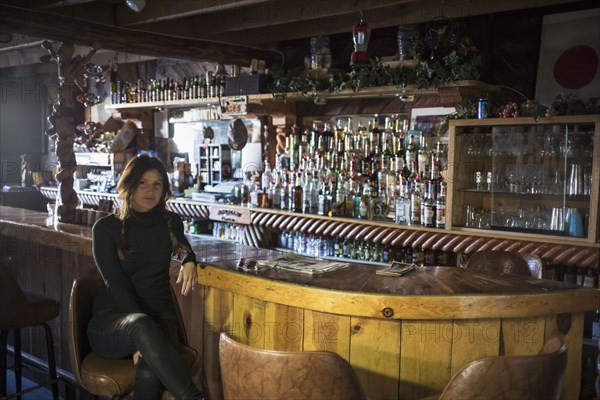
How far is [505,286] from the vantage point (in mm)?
2527

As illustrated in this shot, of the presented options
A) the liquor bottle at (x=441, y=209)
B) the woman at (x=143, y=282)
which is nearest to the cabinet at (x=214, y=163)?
the liquor bottle at (x=441, y=209)

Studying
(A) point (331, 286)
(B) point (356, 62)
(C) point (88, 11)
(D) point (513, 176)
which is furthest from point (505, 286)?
(C) point (88, 11)

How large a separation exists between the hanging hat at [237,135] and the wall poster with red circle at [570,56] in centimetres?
298

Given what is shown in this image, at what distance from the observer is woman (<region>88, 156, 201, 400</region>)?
2395mm

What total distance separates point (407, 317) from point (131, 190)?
4.84 ft

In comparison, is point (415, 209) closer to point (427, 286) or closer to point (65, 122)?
point (427, 286)

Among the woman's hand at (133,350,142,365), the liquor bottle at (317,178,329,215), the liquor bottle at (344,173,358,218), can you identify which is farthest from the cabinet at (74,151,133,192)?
the woman's hand at (133,350,142,365)

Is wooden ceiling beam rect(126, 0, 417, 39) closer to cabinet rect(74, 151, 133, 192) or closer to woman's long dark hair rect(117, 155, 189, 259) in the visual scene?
woman's long dark hair rect(117, 155, 189, 259)

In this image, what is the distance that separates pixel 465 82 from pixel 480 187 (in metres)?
0.81

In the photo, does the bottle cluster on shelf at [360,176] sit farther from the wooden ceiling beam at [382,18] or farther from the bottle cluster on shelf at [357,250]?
the wooden ceiling beam at [382,18]

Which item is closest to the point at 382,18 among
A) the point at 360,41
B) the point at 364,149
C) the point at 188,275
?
the point at 360,41

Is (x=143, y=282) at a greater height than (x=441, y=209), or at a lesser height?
lesser

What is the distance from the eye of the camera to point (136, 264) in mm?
2795

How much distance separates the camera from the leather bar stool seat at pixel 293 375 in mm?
1748
